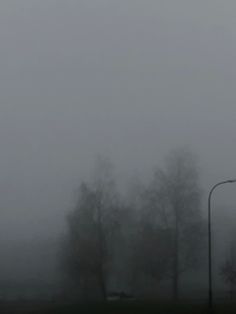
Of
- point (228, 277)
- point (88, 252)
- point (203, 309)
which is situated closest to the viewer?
point (203, 309)

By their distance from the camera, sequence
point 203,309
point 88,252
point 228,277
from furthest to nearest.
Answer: point 228,277 → point 88,252 → point 203,309

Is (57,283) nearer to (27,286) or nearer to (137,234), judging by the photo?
(27,286)

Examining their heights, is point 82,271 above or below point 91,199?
below

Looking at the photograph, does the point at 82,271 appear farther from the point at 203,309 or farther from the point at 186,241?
the point at 203,309

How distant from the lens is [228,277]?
296ft

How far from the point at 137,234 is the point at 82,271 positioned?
656cm

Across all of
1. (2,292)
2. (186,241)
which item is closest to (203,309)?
(186,241)

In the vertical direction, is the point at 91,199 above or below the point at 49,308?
above

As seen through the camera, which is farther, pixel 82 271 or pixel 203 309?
pixel 82 271

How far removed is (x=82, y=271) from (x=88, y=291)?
2.87 metres

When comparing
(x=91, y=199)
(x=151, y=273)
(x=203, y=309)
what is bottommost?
(x=203, y=309)

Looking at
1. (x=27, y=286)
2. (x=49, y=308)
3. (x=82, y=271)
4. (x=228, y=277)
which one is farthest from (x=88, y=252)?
(x=49, y=308)

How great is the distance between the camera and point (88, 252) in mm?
79688

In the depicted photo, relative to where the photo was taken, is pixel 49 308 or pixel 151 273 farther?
pixel 151 273
